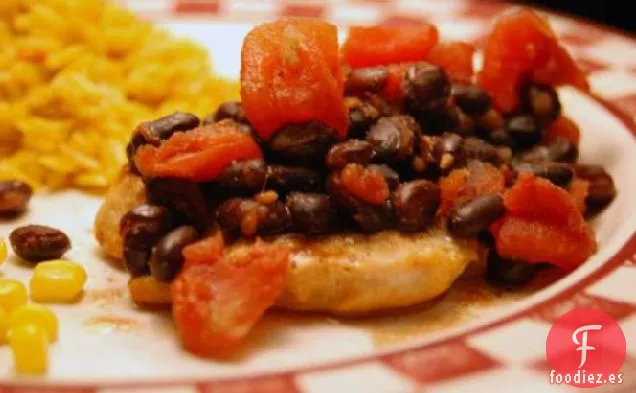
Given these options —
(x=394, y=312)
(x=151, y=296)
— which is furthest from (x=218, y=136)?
(x=394, y=312)

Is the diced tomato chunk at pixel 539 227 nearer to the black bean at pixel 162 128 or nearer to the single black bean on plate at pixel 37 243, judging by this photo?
the black bean at pixel 162 128

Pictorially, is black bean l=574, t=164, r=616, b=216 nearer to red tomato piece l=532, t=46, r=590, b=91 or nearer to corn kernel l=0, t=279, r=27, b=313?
red tomato piece l=532, t=46, r=590, b=91

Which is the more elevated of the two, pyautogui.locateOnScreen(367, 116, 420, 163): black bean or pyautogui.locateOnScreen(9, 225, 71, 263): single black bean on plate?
pyautogui.locateOnScreen(367, 116, 420, 163): black bean

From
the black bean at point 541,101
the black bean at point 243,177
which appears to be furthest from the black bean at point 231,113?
the black bean at point 541,101

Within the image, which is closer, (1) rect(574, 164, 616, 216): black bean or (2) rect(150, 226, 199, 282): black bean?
(2) rect(150, 226, 199, 282): black bean

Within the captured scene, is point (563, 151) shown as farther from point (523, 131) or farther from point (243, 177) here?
point (243, 177)

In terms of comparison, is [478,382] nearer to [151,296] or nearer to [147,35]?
[151,296]

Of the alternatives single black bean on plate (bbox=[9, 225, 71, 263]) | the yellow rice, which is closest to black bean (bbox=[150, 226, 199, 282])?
single black bean on plate (bbox=[9, 225, 71, 263])

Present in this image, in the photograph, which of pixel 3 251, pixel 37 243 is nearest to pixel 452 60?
pixel 37 243
